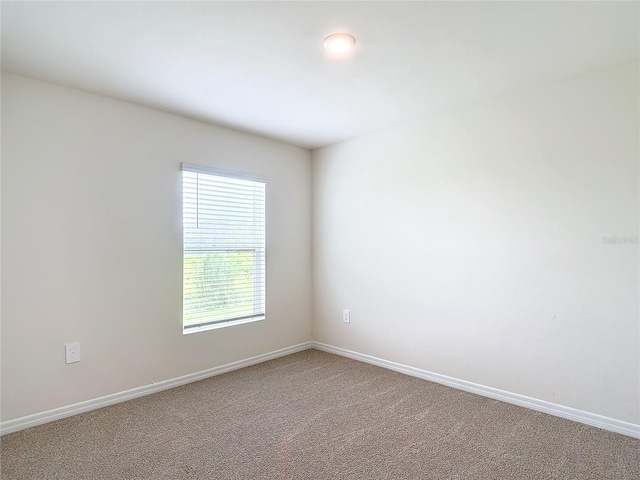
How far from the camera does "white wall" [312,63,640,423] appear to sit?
2250mm

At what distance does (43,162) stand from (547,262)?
11.0 ft

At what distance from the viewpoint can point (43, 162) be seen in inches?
92.8

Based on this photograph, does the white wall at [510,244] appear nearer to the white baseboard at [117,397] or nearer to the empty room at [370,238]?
the empty room at [370,238]

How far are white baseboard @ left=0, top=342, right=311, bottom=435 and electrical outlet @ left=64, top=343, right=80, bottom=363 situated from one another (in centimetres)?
30

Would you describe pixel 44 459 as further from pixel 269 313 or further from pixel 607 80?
pixel 607 80

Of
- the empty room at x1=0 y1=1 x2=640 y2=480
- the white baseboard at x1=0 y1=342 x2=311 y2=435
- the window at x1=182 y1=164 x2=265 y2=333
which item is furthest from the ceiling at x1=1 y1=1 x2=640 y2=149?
the white baseboard at x1=0 y1=342 x2=311 y2=435

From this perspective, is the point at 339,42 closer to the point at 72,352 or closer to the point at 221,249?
the point at 221,249

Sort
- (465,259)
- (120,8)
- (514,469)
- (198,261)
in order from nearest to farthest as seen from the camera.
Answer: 1. (120,8)
2. (514,469)
3. (465,259)
4. (198,261)

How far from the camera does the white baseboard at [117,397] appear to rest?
225 centimetres

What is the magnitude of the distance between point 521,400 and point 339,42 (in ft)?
8.57

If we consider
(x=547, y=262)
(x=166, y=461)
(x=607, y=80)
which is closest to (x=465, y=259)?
(x=547, y=262)

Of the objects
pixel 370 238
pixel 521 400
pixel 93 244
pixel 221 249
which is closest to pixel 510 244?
pixel 521 400

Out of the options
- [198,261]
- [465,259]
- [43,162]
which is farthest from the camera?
[198,261]

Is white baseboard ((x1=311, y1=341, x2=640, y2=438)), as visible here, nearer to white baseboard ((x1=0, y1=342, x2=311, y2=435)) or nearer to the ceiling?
white baseboard ((x1=0, y1=342, x2=311, y2=435))
